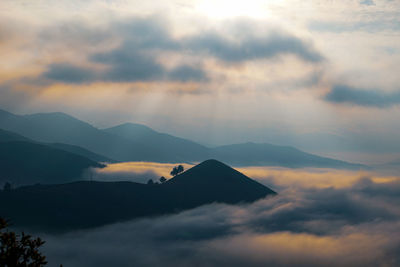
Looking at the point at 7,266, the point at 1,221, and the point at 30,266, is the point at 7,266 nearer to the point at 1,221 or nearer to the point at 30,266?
the point at 30,266

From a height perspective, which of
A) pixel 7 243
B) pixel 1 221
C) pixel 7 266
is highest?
pixel 1 221

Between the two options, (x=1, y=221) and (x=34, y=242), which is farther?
(x=34, y=242)

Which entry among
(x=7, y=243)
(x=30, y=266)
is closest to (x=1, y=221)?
(x=7, y=243)

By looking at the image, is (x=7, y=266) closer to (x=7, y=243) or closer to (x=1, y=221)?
(x=7, y=243)

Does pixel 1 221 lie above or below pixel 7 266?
above

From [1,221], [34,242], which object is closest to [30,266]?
[34,242]

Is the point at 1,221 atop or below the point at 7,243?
atop
